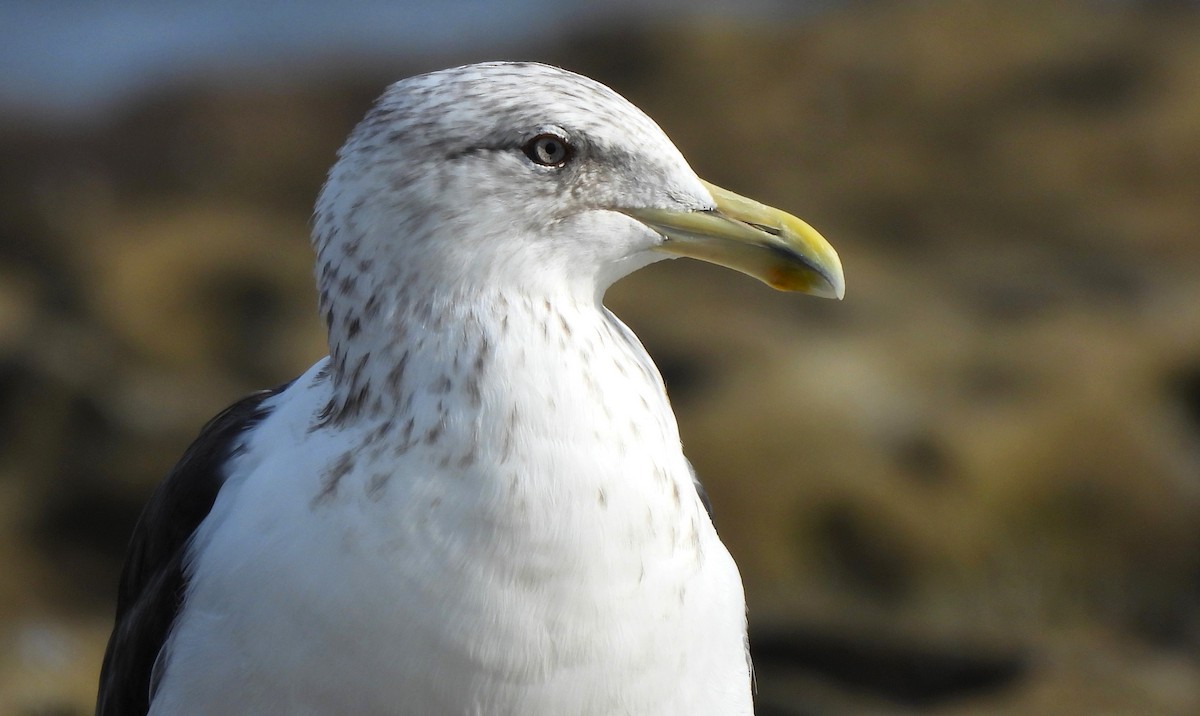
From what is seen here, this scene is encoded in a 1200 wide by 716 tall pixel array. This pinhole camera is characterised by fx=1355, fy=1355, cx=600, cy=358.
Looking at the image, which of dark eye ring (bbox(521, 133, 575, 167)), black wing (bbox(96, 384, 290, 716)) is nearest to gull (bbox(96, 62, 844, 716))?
dark eye ring (bbox(521, 133, 575, 167))

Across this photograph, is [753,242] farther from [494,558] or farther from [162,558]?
[162,558]

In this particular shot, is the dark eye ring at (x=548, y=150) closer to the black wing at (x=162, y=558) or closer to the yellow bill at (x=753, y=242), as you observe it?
the yellow bill at (x=753, y=242)

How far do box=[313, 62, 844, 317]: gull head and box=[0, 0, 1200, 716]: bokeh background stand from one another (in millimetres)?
3418

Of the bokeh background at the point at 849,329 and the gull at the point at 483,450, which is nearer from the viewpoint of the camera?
the gull at the point at 483,450

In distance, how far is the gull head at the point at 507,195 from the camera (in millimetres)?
2254

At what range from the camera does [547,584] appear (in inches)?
87.1

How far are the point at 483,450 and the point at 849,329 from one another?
5798 mm

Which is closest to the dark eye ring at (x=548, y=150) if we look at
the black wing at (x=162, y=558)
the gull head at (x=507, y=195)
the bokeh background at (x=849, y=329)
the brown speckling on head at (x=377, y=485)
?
the gull head at (x=507, y=195)

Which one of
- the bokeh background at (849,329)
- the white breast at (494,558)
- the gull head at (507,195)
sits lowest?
the white breast at (494,558)

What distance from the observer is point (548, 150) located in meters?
2.34

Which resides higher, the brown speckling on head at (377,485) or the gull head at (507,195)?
the gull head at (507,195)

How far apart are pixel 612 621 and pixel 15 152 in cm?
1152

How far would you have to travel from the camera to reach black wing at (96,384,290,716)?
2.77 metres

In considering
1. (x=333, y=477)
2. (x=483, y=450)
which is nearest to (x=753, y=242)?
(x=483, y=450)
